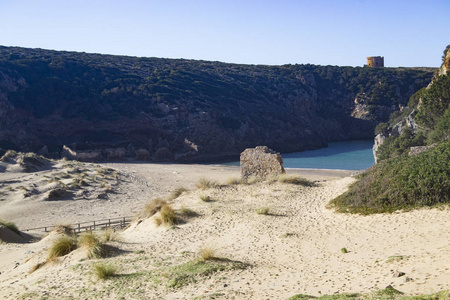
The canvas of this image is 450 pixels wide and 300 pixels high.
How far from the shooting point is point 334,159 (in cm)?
4272

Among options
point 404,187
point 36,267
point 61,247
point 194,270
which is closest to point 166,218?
point 61,247

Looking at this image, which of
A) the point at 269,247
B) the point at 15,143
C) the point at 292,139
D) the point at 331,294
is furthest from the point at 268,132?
the point at 331,294

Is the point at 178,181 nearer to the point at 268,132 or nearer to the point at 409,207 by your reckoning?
the point at 409,207

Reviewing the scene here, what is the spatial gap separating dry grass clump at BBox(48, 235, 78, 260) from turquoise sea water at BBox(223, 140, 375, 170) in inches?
1139

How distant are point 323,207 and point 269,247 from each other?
447 centimetres

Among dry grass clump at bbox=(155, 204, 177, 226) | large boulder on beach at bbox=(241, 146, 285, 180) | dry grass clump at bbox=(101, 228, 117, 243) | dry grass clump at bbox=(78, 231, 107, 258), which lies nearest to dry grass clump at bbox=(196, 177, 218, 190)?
large boulder on beach at bbox=(241, 146, 285, 180)

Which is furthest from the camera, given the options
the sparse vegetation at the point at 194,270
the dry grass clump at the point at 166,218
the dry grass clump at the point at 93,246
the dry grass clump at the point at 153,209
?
the dry grass clump at the point at 153,209

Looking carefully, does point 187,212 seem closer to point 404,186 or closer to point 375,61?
point 404,186

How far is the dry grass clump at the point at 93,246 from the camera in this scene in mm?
9730

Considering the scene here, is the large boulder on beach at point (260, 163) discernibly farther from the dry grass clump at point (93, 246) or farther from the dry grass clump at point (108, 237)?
the dry grass clump at point (93, 246)

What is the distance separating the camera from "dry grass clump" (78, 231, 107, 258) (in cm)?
973

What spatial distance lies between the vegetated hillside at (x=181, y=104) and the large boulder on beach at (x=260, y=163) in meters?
26.0

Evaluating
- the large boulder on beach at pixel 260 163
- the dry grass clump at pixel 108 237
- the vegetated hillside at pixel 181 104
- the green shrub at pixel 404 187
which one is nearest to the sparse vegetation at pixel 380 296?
the green shrub at pixel 404 187

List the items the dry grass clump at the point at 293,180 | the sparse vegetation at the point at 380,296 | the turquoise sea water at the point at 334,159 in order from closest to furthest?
1. the sparse vegetation at the point at 380,296
2. the dry grass clump at the point at 293,180
3. the turquoise sea water at the point at 334,159
